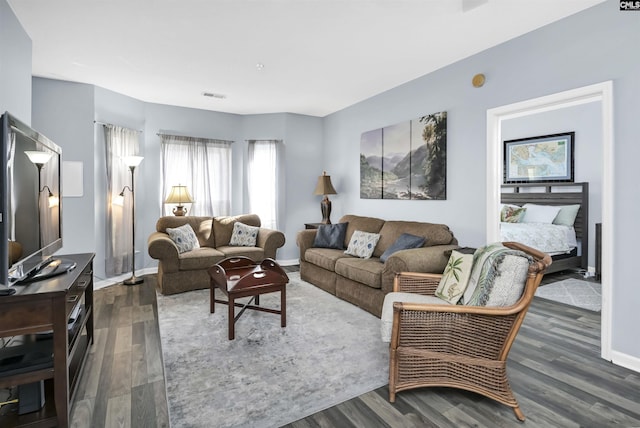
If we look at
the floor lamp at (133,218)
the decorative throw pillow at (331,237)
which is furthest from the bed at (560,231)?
the floor lamp at (133,218)

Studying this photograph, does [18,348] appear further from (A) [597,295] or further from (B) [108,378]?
(A) [597,295]

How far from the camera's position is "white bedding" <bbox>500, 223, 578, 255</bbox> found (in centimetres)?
494

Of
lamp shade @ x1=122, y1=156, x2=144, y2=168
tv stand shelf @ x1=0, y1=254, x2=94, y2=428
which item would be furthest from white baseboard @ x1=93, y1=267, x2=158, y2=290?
tv stand shelf @ x1=0, y1=254, x2=94, y2=428

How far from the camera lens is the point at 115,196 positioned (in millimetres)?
4703

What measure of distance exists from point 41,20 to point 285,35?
6.48ft

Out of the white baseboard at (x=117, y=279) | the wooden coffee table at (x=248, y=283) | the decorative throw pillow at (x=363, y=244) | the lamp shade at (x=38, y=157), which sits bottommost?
the white baseboard at (x=117, y=279)

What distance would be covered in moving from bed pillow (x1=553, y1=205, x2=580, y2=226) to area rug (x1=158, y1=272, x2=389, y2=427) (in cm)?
403

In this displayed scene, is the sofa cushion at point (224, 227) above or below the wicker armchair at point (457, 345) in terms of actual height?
above

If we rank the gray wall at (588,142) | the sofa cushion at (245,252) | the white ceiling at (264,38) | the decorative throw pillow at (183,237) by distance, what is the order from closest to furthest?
the white ceiling at (264,38) < the decorative throw pillow at (183,237) < the sofa cushion at (245,252) < the gray wall at (588,142)

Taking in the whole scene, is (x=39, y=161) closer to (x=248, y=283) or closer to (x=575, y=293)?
(x=248, y=283)

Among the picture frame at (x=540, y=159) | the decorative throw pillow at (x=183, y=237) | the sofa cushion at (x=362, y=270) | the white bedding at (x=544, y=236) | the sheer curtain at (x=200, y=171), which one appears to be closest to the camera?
the sofa cushion at (x=362, y=270)

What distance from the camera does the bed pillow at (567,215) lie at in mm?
5344

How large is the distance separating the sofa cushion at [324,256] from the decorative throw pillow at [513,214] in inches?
131

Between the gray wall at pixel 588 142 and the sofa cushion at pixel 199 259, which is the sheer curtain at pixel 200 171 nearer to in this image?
the sofa cushion at pixel 199 259
